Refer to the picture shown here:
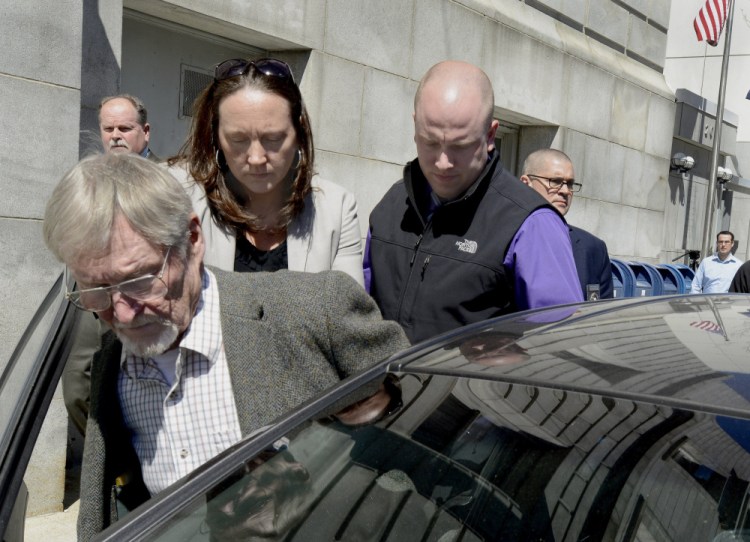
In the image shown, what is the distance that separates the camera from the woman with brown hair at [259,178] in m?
2.46

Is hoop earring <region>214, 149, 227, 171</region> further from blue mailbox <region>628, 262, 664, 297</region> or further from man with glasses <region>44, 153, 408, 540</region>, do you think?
blue mailbox <region>628, 262, 664, 297</region>

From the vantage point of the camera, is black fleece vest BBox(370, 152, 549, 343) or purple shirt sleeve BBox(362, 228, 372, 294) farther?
purple shirt sleeve BBox(362, 228, 372, 294)

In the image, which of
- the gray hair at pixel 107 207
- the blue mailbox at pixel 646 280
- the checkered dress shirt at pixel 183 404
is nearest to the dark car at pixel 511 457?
the checkered dress shirt at pixel 183 404

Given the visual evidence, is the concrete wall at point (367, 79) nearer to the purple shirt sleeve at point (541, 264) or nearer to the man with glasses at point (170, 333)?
the man with glasses at point (170, 333)

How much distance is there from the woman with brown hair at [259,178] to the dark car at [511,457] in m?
0.81

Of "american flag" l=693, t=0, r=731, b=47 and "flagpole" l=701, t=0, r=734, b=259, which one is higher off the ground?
"american flag" l=693, t=0, r=731, b=47

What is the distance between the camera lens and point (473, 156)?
2.62 meters

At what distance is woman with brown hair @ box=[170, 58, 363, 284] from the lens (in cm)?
246

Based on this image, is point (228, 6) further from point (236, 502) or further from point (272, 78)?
point (236, 502)

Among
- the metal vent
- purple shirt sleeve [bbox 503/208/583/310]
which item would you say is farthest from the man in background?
purple shirt sleeve [bbox 503/208/583/310]

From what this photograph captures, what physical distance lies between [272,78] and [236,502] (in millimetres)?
1321

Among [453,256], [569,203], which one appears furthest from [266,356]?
[569,203]

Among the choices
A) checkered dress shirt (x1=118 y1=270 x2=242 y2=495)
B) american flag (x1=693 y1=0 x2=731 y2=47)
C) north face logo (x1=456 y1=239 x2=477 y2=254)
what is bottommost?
checkered dress shirt (x1=118 y1=270 x2=242 y2=495)

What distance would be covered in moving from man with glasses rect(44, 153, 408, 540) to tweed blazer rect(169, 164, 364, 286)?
446 mm
